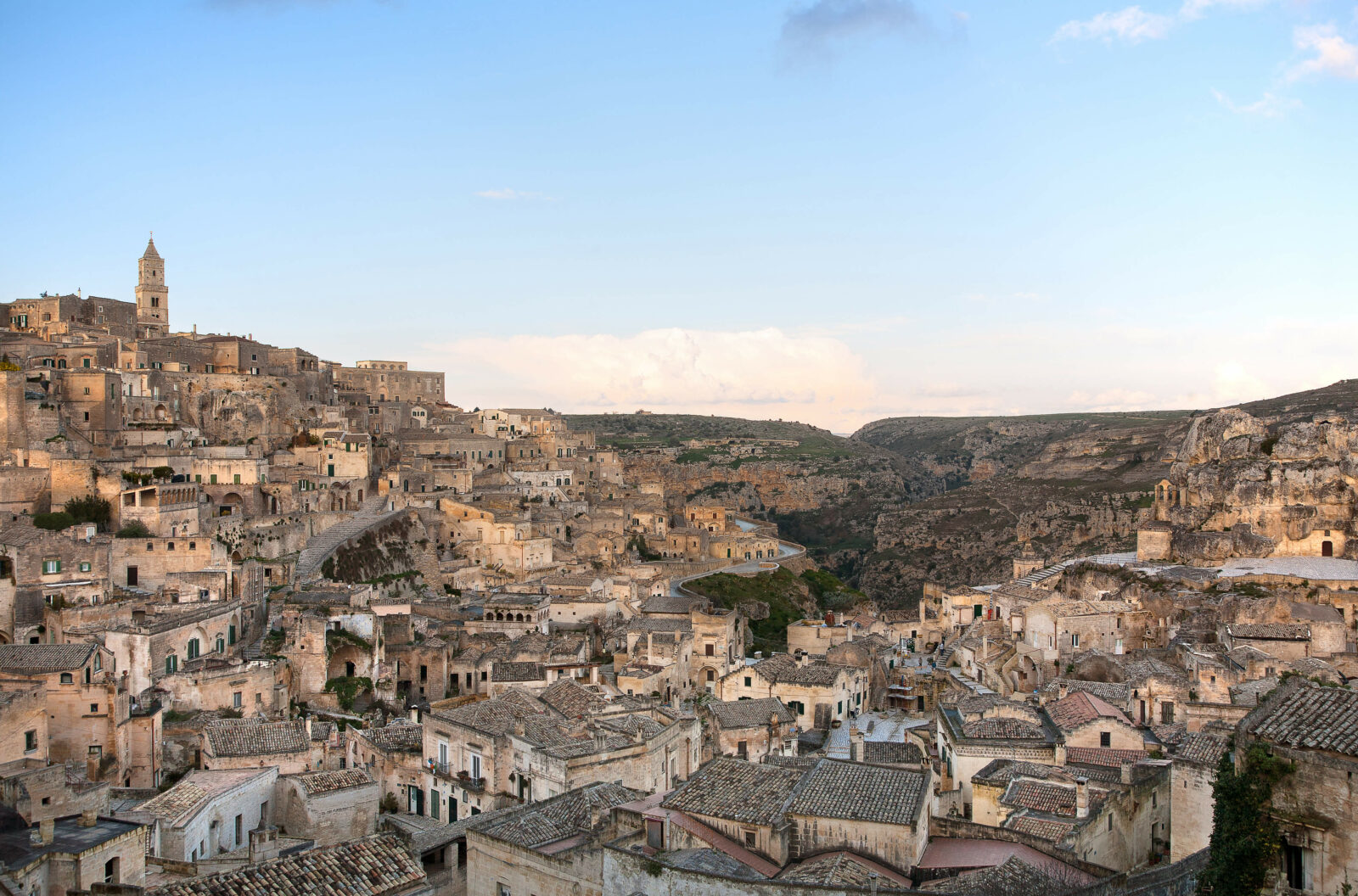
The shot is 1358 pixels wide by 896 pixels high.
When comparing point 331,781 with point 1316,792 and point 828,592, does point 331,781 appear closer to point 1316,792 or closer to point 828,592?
A: point 1316,792

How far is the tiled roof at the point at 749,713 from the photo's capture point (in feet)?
99.5

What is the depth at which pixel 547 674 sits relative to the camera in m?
35.6

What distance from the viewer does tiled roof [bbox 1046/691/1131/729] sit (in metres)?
25.5

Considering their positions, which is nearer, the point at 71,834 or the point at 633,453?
the point at 71,834

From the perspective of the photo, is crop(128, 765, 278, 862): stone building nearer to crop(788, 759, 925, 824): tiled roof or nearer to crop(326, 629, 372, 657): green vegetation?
crop(326, 629, 372, 657): green vegetation

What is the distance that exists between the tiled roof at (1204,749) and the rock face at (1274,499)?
1243 inches

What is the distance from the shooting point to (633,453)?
418 ft

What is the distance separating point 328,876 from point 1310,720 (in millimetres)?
14898

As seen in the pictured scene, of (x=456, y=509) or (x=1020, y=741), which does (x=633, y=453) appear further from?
(x=1020, y=741)

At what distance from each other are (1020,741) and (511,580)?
33793mm

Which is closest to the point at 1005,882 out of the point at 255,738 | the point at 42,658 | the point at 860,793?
the point at 860,793

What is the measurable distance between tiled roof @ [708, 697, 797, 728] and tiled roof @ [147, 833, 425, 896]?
41.4 feet

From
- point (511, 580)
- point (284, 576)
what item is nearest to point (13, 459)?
point (284, 576)

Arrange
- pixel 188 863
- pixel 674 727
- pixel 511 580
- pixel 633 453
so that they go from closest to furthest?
pixel 188 863 < pixel 674 727 < pixel 511 580 < pixel 633 453
